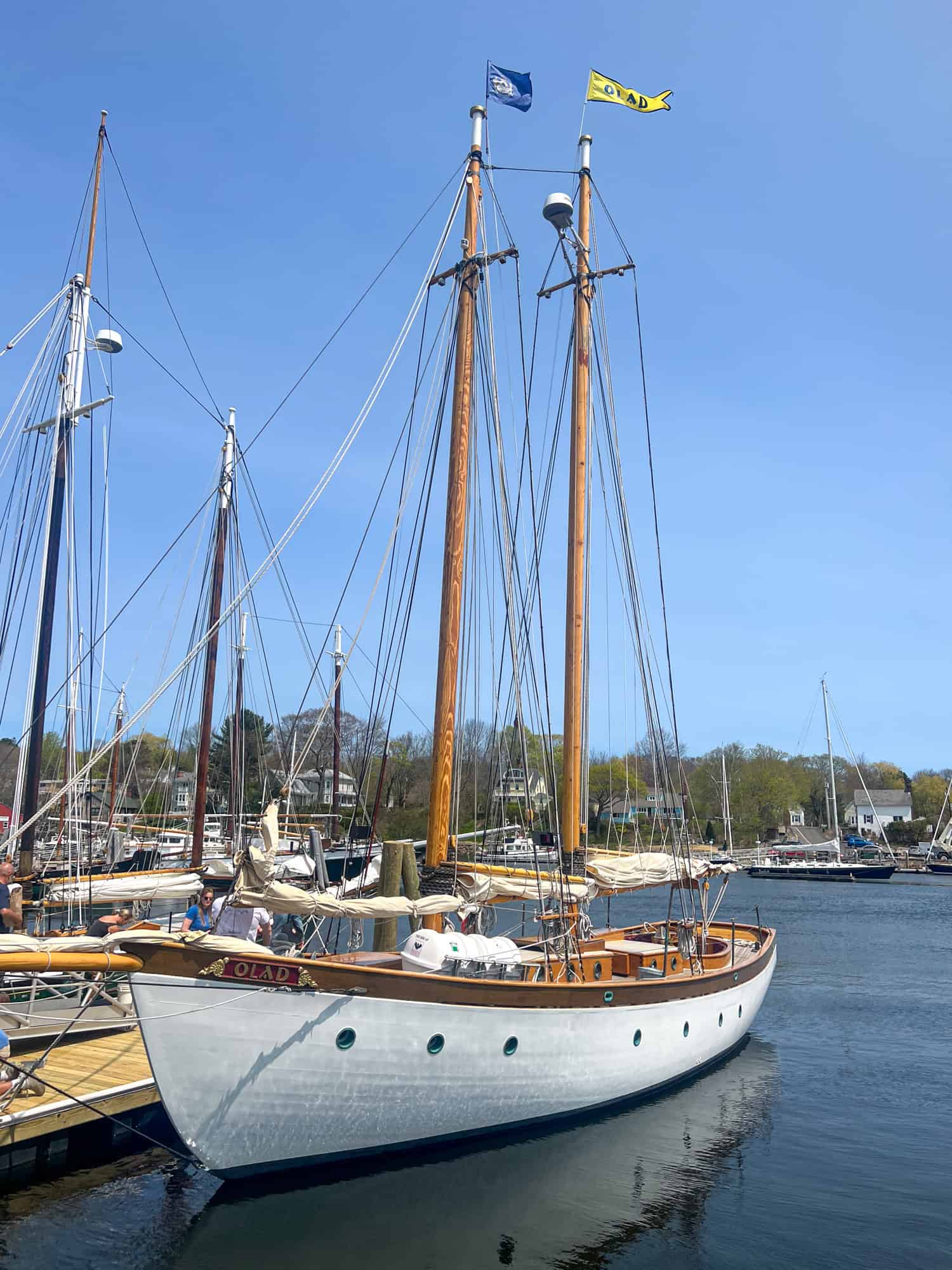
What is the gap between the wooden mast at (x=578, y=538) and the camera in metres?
20.5

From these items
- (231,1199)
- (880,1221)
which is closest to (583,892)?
(880,1221)

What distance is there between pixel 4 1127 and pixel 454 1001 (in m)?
5.63

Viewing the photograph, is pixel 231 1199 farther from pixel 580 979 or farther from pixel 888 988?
pixel 888 988

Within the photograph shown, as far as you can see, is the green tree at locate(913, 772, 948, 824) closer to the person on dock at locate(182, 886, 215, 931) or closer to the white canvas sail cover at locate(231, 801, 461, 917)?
the person on dock at locate(182, 886, 215, 931)

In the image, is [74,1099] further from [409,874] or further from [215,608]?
[215,608]

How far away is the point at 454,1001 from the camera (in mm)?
11898

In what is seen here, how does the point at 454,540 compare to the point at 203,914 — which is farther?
the point at 203,914

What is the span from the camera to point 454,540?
16859 mm

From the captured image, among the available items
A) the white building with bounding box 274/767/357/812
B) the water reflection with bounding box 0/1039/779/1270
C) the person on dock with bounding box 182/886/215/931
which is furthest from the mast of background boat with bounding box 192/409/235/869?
the white building with bounding box 274/767/357/812

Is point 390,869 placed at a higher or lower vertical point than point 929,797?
lower

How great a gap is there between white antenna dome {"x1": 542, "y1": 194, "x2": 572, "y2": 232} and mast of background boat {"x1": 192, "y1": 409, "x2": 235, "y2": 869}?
12701mm

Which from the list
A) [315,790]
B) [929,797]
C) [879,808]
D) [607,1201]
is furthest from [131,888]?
[879,808]

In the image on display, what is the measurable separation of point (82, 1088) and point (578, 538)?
1534 cm

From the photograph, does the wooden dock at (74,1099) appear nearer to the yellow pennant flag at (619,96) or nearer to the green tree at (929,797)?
the yellow pennant flag at (619,96)
